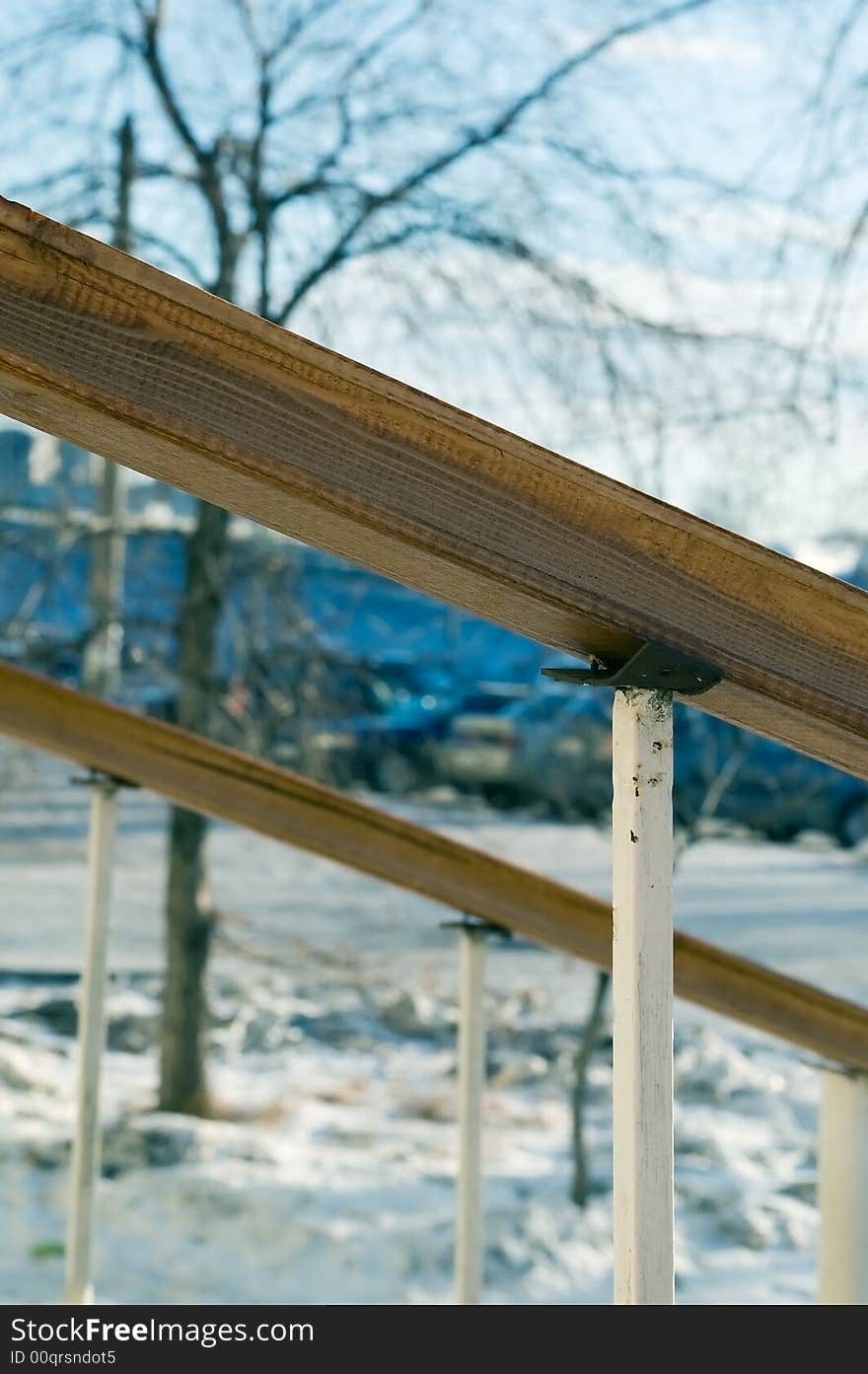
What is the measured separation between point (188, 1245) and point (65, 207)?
310 cm

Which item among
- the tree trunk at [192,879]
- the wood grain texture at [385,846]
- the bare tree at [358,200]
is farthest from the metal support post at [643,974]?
the tree trunk at [192,879]

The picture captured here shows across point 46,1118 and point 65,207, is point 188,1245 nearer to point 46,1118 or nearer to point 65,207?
point 46,1118

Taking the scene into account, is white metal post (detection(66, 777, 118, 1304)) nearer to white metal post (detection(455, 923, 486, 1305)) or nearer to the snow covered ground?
white metal post (detection(455, 923, 486, 1305))

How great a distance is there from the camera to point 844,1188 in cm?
155

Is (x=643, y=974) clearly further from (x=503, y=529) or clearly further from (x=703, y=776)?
(x=703, y=776)

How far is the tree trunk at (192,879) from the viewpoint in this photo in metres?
4.68

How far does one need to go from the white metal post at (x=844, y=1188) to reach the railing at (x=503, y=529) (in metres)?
0.66

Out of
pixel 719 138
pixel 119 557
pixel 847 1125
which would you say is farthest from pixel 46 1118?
pixel 719 138

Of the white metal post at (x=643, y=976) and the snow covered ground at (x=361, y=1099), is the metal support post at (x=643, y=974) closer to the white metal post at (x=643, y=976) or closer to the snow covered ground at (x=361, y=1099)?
the white metal post at (x=643, y=976)

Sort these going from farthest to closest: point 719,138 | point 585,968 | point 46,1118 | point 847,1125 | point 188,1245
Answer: point 585,968
point 719,138
point 46,1118
point 188,1245
point 847,1125

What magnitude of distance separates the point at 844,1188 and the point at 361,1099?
3686 mm

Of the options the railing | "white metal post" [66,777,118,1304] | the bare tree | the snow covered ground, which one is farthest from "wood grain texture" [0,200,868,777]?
the bare tree

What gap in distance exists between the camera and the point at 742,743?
16.5ft

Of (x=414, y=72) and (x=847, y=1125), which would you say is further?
(x=414, y=72)
